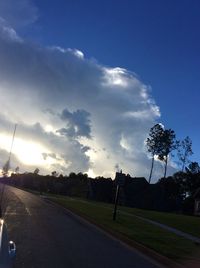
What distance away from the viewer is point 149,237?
2311 centimetres

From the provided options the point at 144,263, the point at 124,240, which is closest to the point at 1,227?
the point at 144,263

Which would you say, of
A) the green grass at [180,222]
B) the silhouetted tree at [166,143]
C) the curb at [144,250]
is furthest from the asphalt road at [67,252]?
the silhouetted tree at [166,143]

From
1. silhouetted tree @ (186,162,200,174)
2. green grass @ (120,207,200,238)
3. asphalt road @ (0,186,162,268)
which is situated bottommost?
asphalt road @ (0,186,162,268)

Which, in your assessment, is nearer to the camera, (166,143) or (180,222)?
(180,222)

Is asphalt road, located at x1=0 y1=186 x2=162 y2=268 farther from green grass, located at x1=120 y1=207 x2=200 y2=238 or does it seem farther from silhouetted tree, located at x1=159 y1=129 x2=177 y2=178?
silhouetted tree, located at x1=159 y1=129 x2=177 y2=178

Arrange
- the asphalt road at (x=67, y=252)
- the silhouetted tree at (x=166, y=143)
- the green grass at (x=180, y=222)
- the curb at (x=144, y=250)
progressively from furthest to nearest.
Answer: the silhouetted tree at (x=166, y=143), the green grass at (x=180, y=222), the curb at (x=144, y=250), the asphalt road at (x=67, y=252)

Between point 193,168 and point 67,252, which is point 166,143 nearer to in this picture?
point 193,168

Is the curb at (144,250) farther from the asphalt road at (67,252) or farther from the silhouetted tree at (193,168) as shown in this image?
the silhouetted tree at (193,168)

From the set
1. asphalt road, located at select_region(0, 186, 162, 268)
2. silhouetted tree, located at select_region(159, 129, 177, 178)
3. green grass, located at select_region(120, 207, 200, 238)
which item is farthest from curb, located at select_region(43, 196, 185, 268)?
silhouetted tree, located at select_region(159, 129, 177, 178)

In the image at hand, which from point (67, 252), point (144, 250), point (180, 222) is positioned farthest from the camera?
point (180, 222)

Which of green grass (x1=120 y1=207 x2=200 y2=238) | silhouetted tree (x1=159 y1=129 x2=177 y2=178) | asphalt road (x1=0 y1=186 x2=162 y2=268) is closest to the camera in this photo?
asphalt road (x1=0 y1=186 x2=162 y2=268)

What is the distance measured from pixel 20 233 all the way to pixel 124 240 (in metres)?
4.47

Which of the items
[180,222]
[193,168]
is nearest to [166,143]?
[193,168]

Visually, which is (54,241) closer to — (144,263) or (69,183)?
(144,263)
